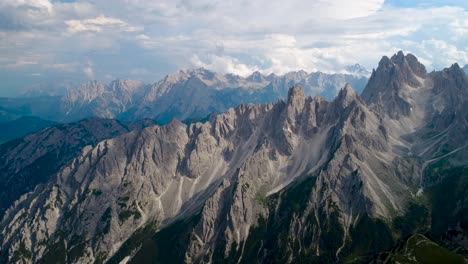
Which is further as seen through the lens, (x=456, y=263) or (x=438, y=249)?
(x=438, y=249)

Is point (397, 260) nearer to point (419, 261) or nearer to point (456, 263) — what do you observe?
point (419, 261)

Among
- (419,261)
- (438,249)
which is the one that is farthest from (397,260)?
(438,249)

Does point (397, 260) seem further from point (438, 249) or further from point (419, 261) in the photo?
point (438, 249)
